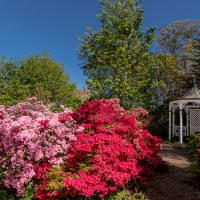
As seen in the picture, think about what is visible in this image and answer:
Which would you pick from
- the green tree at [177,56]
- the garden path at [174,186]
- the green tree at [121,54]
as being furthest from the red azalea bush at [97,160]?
the green tree at [177,56]

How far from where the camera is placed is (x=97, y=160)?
4133 mm

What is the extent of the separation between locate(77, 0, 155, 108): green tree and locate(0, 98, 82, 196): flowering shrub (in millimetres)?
8538

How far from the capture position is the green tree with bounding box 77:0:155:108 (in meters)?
13.7

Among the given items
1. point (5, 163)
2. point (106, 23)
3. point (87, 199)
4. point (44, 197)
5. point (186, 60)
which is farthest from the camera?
point (186, 60)

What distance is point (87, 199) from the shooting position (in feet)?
14.4

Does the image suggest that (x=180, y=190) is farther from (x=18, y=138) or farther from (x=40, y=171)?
(x=18, y=138)

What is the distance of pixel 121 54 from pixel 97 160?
10032mm

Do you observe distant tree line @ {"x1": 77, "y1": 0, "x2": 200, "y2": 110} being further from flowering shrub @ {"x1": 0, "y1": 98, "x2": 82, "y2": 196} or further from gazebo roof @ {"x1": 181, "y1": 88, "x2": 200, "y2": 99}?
flowering shrub @ {"x1": 0, "y1": 98, "x2": 82, "y2": 196}

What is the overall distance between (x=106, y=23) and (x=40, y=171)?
13.2 metres

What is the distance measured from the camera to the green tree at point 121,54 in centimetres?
1371

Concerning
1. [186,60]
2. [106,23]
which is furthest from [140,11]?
[186,60]

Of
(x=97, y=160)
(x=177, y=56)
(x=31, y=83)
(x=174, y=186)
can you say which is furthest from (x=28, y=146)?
(x=177, y=56)

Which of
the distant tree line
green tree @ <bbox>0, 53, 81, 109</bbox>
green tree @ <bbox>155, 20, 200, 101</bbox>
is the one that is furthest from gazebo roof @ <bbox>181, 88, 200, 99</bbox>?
green tree @ <bbox>0, 53, 81, 109</bbox>

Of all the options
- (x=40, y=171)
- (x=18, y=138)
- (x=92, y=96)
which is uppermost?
(x=92, y=96)
